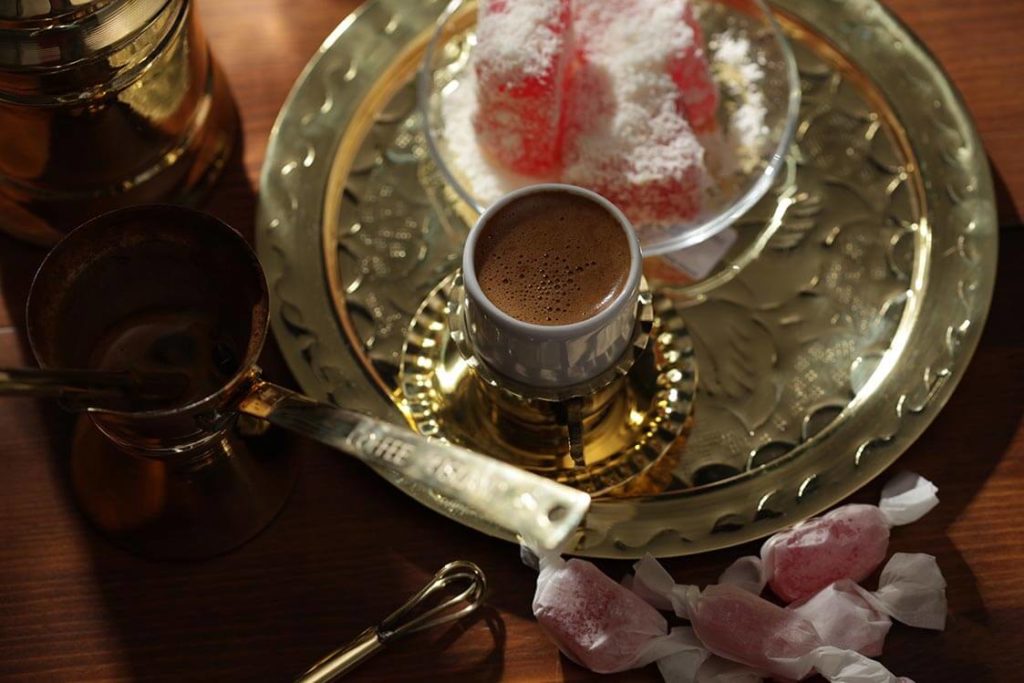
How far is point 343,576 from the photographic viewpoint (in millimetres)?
771

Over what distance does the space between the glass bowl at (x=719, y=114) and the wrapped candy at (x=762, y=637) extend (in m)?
0.25

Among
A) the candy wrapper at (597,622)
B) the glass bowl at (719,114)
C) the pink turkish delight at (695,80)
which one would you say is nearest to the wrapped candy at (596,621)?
the candy wrapper at (597,622)

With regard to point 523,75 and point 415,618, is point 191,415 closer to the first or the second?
point 415,618

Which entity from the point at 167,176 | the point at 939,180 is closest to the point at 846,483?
the point at 939,180

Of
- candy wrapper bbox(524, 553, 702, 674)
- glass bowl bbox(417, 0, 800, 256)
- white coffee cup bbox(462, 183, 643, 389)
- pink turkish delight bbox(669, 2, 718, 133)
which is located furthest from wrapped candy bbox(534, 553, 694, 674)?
pink turkish delight bbox(669, 2, 718, 133)

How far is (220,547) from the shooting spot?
774 millimetres

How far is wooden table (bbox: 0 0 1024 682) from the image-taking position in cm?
74

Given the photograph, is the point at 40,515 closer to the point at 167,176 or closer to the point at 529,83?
the point at 167,176

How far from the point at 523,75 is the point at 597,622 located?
37cm

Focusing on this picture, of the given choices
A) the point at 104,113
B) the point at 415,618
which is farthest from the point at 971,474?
the point at 104,113

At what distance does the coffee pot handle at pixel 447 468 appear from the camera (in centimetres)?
63

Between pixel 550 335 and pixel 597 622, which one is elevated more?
pixel 550 335

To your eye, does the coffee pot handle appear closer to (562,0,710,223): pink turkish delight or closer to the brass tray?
the brass tray

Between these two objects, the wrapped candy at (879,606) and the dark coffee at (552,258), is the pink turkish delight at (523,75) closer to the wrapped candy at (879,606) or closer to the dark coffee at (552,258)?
the dark coffee at (552,258)
